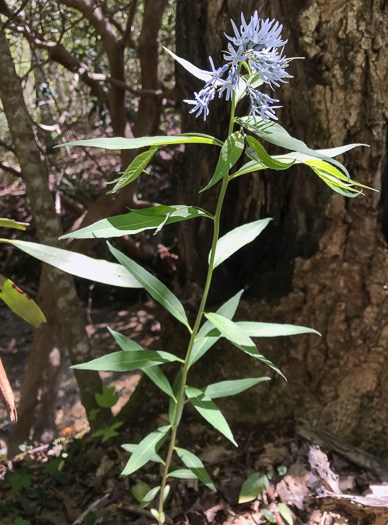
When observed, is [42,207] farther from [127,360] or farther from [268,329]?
[268,329]

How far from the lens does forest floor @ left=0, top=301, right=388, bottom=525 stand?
4.61ft

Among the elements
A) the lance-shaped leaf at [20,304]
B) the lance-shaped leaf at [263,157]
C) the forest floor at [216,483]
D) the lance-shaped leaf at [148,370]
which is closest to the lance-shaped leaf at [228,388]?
the lance-shaped leaf at [148,370]

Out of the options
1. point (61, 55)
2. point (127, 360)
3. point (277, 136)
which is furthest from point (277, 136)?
point (61, 55)

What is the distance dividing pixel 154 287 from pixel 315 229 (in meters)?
0.70

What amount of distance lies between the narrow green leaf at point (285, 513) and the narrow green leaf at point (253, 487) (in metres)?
0.08

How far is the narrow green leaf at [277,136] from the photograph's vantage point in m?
0.72

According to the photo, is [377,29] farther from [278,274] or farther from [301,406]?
[301,406]

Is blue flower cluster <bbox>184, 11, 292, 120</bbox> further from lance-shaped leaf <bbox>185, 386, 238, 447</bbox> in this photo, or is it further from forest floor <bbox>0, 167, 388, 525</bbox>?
forest floor <bbox>0, 167, 388, 525</bbox>

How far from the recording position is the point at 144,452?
114 cm

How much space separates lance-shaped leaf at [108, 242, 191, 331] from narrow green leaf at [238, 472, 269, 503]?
0.73m

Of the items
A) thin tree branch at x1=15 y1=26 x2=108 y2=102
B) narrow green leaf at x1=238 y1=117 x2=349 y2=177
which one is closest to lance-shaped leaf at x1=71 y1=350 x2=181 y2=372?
narrow green leaf at x1=238 y1=117 x2=349 y2=177

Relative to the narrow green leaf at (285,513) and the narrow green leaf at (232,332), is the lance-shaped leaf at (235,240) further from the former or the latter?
the narrow green leaf at (285,513)

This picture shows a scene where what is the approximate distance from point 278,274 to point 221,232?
0.94 ft

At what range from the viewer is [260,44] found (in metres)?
0.74
